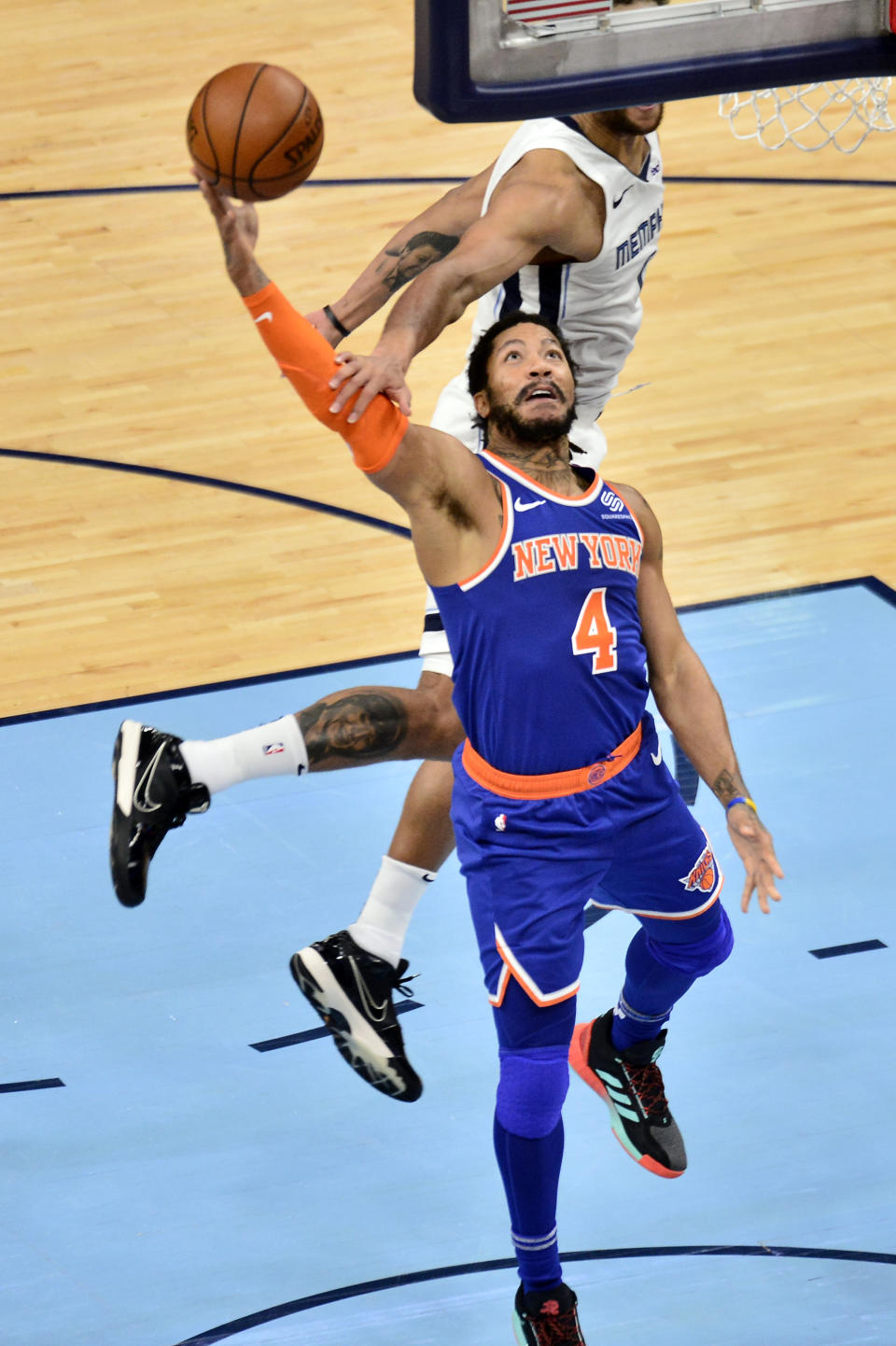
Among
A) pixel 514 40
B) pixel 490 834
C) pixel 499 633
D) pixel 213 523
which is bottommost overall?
pixel 213 523

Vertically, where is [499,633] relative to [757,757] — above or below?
above

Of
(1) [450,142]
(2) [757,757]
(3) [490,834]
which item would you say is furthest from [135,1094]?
(1) [450,142]

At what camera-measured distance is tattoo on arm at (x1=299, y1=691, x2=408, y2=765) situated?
5336 millimetres

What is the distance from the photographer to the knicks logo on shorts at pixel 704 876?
5008 millimetres

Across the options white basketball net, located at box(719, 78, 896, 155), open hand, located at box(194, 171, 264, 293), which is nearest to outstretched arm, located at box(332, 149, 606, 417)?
open hand, located at box(194, 171, 264, 293)

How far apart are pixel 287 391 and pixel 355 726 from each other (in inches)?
193

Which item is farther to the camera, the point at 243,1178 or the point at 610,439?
the point at 610,439

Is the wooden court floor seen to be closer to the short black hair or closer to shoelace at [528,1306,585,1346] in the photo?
the short black hair

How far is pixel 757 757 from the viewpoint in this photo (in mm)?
7312

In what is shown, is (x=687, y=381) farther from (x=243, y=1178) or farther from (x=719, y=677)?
(x=243, y=1178)

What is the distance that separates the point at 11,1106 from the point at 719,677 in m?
3.21

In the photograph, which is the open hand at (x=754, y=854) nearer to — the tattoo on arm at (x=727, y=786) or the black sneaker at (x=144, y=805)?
the tattoo on arm at (x=727, y=786)

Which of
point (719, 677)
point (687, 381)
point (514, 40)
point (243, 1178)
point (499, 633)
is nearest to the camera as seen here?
point (514, 40)

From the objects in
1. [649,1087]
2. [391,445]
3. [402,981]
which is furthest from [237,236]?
[649,1087]
